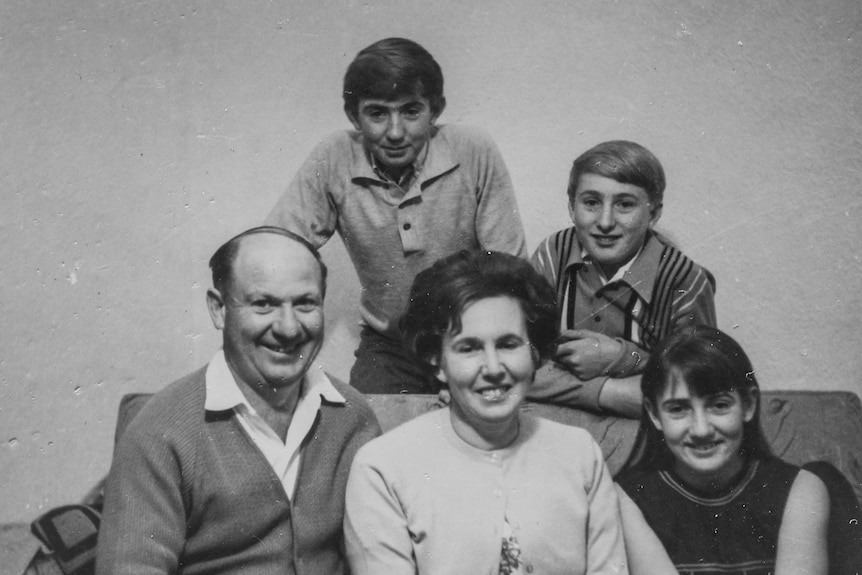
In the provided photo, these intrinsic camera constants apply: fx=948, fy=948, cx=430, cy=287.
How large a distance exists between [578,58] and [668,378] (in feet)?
2.68

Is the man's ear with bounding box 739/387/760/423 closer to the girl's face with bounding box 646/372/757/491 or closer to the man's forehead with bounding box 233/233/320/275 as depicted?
the girl's face with bounding box 646/372/757/491

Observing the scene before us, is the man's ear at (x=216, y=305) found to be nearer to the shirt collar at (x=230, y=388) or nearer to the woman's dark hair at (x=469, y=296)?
the shirt collar at (x=230, y=388)

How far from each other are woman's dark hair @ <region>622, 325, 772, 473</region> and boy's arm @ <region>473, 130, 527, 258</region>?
1.53 ft

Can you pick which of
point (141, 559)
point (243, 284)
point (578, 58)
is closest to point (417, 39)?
point (578, 58)

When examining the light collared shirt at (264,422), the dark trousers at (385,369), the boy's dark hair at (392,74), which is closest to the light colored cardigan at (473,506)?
the light collared shirt at (264,422)

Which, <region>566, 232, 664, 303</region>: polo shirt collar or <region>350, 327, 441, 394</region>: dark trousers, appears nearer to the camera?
<region>566, 232, 664, 303</region>: polo shirt collar

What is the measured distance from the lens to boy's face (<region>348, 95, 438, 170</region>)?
219 centimetres

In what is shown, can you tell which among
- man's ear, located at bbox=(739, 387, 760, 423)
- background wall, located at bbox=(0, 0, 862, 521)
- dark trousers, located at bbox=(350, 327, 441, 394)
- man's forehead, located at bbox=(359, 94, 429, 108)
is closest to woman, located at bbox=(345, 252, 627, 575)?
man's ear, located at bbox=(739, 387, 760, 423)

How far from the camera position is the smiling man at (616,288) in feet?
6.86

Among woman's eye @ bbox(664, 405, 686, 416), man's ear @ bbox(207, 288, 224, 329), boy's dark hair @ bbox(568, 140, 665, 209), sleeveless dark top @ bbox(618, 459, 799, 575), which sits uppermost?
boy's dark hair @ bbox(568, 140, 665, 209)

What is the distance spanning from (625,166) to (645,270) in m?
0.24

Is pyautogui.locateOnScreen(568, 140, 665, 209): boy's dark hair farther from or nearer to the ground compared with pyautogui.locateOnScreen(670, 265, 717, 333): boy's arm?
farther from the ground

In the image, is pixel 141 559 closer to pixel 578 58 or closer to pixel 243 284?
pixel 243 284

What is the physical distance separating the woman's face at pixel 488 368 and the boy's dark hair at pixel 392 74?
2.16 feet
